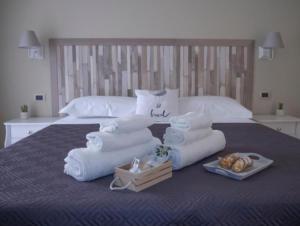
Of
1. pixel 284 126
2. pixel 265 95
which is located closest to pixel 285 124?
pixel 284 126

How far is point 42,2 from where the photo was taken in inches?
128

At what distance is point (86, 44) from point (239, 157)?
2.43 meters

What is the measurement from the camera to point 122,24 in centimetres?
330

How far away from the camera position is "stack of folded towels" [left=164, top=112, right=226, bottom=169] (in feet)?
4.56

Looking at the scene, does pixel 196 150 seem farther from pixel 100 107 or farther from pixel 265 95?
pixel 265 95

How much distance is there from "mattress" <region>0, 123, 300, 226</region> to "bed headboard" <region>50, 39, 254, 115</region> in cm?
201

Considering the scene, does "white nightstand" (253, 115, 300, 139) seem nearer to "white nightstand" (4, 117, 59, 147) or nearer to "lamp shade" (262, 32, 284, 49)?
"lamp shade" (262, 32, 284, 49)

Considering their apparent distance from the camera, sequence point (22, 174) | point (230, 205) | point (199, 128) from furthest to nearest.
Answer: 1. point (199, 128)
2. point (22, 174)
3. point (230, 205)

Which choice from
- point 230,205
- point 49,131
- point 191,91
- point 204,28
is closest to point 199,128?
point 230,205

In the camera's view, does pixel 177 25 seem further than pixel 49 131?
Yes

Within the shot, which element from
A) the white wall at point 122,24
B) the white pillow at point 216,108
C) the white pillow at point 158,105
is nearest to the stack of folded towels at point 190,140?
the white pillow at point 158,105

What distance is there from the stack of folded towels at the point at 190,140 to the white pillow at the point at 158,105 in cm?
110

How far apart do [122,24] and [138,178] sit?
8.23ft

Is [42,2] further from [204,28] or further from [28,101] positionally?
[204,28]
